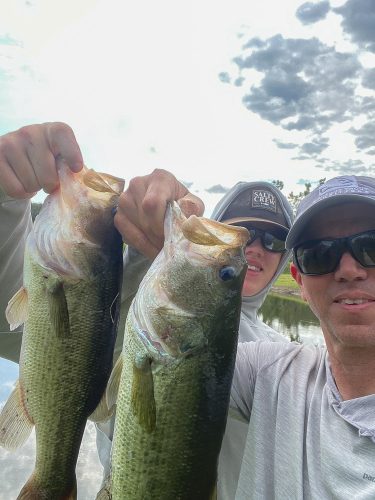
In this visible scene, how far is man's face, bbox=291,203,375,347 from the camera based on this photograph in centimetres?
251

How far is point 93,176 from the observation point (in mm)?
1909

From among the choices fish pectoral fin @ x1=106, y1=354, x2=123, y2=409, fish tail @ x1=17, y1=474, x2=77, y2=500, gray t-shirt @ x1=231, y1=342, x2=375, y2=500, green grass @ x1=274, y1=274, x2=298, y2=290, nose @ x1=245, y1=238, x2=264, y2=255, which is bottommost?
fish tail @ x1=17, y1=474, x2=77, y2=500

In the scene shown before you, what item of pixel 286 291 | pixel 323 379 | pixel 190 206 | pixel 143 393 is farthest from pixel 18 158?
pixel 286 291

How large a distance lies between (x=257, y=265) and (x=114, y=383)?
109 inches

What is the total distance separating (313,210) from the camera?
2.73 meters

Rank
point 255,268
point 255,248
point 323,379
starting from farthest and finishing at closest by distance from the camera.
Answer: point 255,268, point 255,248, point 323,379

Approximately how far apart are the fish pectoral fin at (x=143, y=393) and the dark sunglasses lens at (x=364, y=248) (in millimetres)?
1494

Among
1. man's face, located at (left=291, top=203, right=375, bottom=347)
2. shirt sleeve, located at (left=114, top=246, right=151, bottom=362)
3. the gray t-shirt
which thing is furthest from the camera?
man's face, located at (left=291, top=203, right=375, bottom=347)

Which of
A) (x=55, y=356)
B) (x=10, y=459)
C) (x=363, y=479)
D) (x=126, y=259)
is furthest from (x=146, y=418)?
(x=10, y=459)

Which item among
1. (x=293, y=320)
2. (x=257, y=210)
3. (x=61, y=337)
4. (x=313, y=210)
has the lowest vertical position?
(x=61, y=337)

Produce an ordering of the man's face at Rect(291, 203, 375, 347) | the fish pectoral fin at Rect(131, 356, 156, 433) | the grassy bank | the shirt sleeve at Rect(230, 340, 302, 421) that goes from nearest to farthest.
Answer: the fish pectoral fin at Rect(131, 356, 156, 433), the man's face at Rect(291, 203, 375, 347), the shirt sleeve at Rect(230, 340, 302, 421), the grassy bank

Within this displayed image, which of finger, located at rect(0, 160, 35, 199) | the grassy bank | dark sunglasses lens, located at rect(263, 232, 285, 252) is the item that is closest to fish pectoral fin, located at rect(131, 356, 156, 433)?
finger, located at rect(0, 160, 35, 199)

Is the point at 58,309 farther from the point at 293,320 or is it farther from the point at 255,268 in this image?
the point at 293,320

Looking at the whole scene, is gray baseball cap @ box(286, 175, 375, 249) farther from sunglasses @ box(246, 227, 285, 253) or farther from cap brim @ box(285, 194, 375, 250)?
sunglasses @ box(246, 227, 285, 253)
